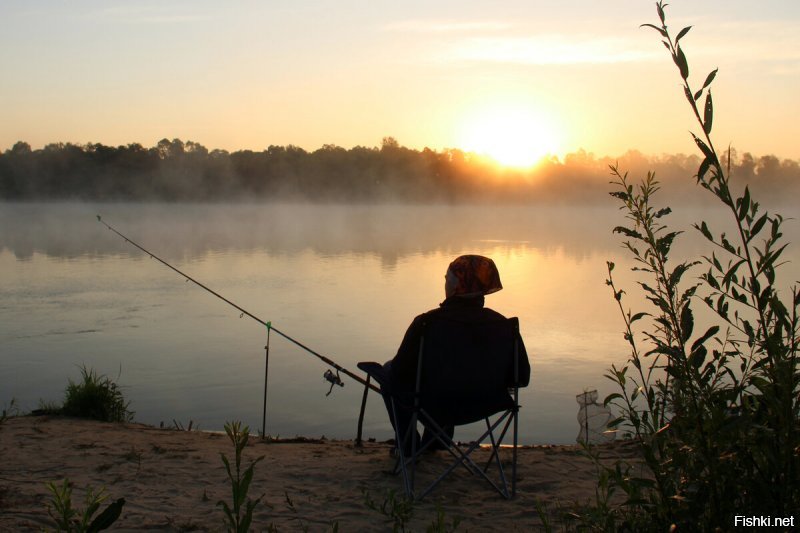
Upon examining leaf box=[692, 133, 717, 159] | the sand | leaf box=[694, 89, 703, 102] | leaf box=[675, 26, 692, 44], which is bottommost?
the sand

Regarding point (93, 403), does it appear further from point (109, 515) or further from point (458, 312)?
point (109, 515)

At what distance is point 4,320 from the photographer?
10.1 m

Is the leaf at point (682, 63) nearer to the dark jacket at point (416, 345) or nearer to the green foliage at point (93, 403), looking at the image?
the dark jacket at point (416, 345)

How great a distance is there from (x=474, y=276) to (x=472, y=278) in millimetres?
14

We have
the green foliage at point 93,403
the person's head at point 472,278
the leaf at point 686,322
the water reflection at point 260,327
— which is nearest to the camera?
the leaf at point 686,322

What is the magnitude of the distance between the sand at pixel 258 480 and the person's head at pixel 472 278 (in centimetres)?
87

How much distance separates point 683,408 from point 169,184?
256 feet

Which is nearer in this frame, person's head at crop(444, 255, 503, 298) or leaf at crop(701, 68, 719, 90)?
leaf at crop(701, 68, 719, 90)

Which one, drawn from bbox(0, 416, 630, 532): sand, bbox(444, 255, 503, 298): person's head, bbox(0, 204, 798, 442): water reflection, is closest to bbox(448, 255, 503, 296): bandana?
bbox(444, 255, 503, 298): person's head

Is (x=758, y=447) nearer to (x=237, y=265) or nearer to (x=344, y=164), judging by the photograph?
(x=237, y=265)

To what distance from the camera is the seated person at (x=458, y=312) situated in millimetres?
3711

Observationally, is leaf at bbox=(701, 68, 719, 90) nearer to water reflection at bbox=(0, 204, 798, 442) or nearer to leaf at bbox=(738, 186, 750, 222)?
leaf at bbox=(738, 186, 750, 222)

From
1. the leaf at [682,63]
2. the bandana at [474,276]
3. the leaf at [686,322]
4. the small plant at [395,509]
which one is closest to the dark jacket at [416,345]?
the bandana at [474,276]

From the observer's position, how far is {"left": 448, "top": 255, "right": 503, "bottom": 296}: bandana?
3959 mm
